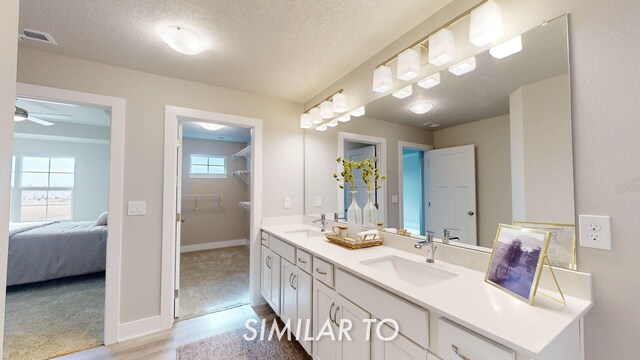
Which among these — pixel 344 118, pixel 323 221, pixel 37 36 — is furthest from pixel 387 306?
pixel 37 36

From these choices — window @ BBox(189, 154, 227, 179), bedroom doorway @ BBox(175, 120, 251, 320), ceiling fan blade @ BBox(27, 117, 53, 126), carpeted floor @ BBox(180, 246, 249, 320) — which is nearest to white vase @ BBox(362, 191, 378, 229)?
carpeted floor @ BBox(180, 246, 249, 320)

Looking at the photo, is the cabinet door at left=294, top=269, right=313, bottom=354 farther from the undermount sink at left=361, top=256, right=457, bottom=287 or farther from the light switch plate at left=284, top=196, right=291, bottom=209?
the light switch plate at left=284, top=196, right=291, bottom=209

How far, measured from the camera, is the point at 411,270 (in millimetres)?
1495

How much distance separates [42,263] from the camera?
3.10 m

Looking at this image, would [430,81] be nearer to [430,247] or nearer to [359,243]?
[430,247]

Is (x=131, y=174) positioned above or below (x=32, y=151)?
below

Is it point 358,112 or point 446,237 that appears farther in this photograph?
point 358,112

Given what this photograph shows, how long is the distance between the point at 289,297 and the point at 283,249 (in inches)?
15.2

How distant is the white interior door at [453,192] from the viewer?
1.45 metres

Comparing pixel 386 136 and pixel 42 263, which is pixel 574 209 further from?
pixel 42 263

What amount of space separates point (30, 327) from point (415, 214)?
3.46 metres

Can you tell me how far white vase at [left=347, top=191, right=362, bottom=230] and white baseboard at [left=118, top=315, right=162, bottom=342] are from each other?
192cm

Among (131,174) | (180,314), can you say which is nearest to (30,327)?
(180,314)

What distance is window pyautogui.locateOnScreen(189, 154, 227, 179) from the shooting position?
503 centimetres
